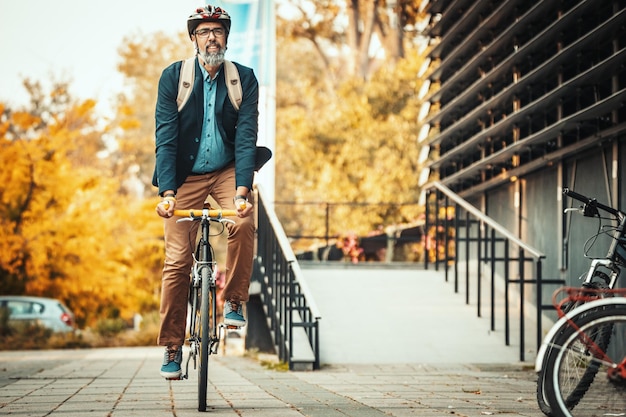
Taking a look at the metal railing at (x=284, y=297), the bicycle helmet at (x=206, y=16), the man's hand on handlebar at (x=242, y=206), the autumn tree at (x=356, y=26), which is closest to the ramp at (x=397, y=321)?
the metal railing at (x=284, y=297)

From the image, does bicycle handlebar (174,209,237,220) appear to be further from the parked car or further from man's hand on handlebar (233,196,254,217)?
the parked car

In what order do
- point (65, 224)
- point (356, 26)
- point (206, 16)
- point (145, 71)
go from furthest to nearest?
1. point (145, 71)
2. point (356, 26)
3. point (65, 224)
4. point (206, 16)

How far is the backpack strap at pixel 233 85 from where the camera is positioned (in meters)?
5.91

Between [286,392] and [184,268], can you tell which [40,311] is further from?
[184,268]

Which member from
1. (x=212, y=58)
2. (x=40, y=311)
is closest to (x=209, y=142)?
(x=212, y=58)

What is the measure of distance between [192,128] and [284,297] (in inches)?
148

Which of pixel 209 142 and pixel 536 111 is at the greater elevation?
pixel 536 111

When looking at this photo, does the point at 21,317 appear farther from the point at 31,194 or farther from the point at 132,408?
the point at 132,408

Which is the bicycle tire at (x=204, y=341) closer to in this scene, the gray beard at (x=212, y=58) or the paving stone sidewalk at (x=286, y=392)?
the paving stone sidewalk at (x=286, y=392)

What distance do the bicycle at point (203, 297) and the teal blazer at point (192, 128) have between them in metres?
0.27

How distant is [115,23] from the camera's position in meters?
44.0

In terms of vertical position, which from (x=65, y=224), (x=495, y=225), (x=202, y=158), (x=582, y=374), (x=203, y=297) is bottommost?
(x=582, y=374)

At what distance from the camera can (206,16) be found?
5781mm

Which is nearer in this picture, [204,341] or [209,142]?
[204,341]
